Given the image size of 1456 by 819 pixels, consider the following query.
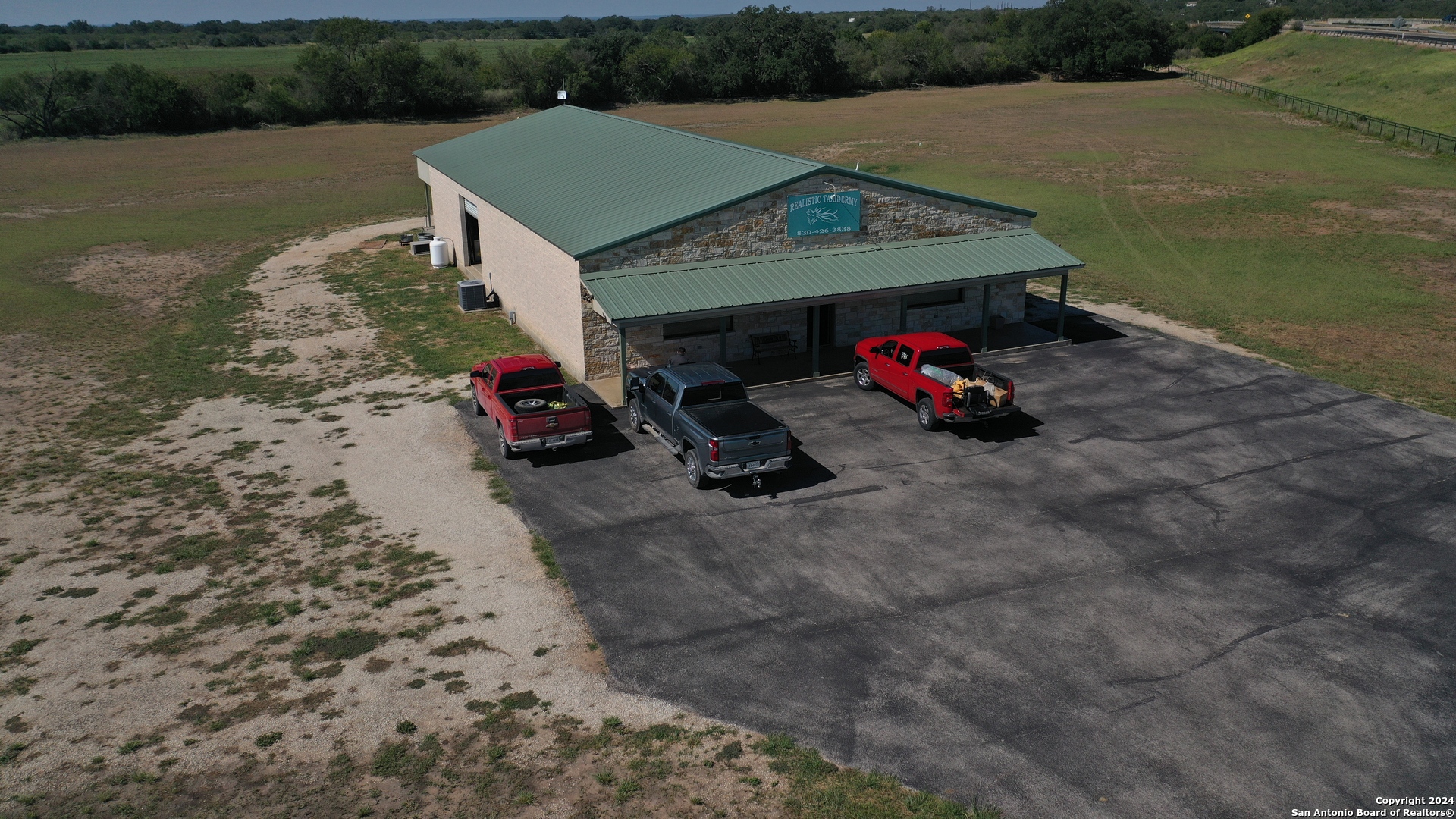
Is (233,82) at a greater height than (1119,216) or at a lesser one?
greater

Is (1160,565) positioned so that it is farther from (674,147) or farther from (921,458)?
(674,147)

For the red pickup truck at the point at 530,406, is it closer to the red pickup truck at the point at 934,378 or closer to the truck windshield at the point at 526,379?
the truck windshield at the point at 526,379

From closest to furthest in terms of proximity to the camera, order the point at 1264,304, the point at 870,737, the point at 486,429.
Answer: the point at 870,737, the point at 486,429, the point at 1264,304

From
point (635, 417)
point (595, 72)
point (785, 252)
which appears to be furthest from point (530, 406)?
point (595, 72)

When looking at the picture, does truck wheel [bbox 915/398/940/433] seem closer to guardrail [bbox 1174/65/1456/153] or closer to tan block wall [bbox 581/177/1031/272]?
tan block wall [bbox 581/177/1031/272]

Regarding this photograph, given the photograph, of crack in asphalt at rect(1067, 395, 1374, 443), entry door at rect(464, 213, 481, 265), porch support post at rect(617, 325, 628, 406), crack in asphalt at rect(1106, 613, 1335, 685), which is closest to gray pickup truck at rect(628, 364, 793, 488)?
porch support post at rect(617, 325, 628, 406)

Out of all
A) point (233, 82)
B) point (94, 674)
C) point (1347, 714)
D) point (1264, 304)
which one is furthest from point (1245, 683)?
point (233, 82)

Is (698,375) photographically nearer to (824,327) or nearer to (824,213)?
(824,213)

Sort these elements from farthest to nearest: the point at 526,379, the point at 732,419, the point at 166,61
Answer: the point at 166,61
the point at 526,379
the point at 732,419
